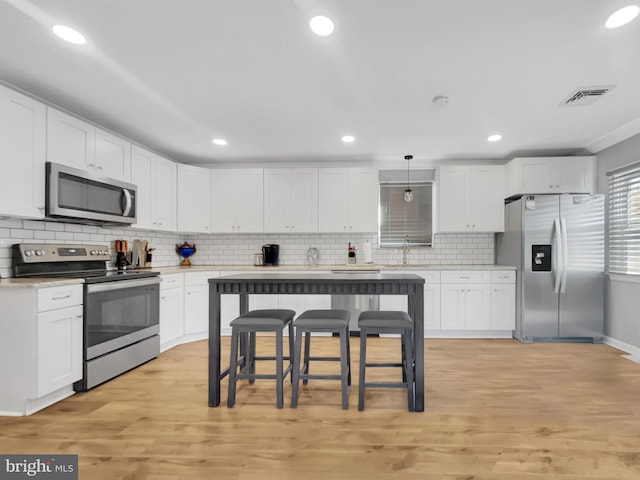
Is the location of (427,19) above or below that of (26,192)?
above

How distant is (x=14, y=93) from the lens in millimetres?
2727

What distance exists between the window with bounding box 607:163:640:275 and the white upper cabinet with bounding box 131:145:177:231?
208 inches

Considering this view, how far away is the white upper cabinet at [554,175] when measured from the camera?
471 cm

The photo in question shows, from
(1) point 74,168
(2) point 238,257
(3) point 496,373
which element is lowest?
(3) point 496,373

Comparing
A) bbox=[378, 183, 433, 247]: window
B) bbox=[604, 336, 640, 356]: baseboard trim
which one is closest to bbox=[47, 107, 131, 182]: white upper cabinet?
bbox=[378, 183, 433, 247]: window

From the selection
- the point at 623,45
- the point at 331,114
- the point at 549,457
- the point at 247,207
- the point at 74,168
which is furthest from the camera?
the point at 247,207

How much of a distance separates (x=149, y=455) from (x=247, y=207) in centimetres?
364

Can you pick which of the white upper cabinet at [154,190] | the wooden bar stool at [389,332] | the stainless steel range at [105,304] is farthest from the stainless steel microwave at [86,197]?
the wooden bar stool at [389,332]

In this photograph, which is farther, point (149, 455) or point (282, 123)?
point (282, 123)

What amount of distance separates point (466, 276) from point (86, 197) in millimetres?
4296

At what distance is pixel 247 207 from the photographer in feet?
17.5

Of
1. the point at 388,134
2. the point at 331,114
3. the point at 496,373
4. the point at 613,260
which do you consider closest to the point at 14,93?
the point at 331,114

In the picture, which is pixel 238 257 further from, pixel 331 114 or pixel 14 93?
pixel 14 93

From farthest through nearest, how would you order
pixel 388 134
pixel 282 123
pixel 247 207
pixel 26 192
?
pixel 247 207, pixel 388 134, pixel 282 123, pixel 26 192
